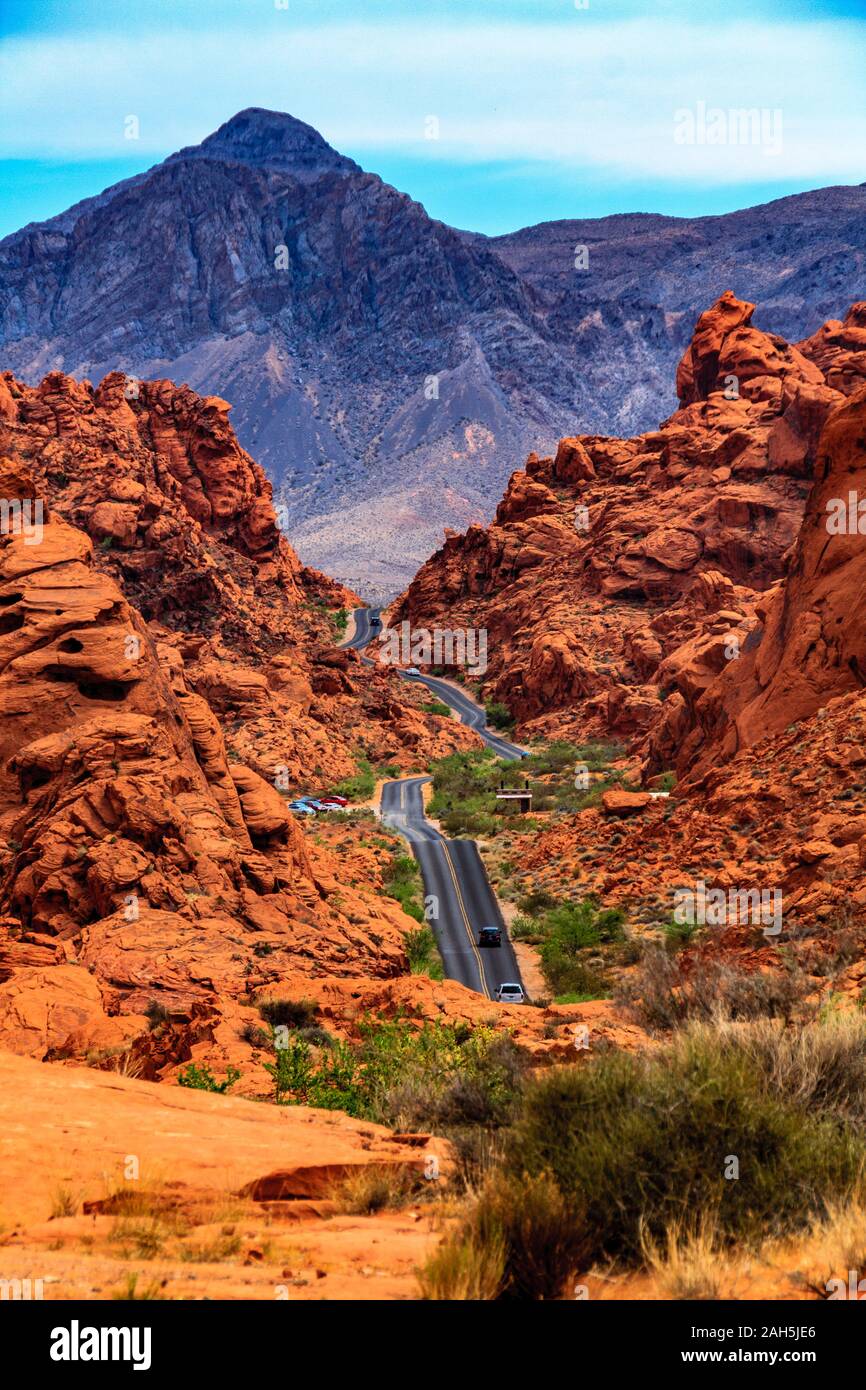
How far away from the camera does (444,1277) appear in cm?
788

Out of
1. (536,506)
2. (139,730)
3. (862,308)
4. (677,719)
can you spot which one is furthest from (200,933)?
(862,308)

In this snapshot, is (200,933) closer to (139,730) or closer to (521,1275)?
(139,730)

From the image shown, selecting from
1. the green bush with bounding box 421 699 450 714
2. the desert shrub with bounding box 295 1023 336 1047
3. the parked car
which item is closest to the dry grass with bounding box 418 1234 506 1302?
the desert shrub with bounding box 295 1023 336 1047

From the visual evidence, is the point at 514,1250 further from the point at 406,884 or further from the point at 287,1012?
the point at 406,884

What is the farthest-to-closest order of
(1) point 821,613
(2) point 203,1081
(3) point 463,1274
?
(1) point 821,613
(2) point 203,1081
(3) point 463,1274

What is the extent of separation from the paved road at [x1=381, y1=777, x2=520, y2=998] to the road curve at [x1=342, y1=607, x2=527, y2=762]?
54.5 feet

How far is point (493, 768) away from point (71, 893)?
56652 millimetres

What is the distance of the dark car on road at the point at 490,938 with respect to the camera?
43.9 m

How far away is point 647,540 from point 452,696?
2236cm

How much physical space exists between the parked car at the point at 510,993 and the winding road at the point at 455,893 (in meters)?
0.88

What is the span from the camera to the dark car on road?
4391 centimetres

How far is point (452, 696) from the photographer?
11106 centimetres

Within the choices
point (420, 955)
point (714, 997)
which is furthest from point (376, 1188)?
point (420, 955)

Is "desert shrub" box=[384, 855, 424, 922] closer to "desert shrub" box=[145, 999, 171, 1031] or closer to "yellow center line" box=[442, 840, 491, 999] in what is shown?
"yellow center line" box=[442, 840, 491, 999]
